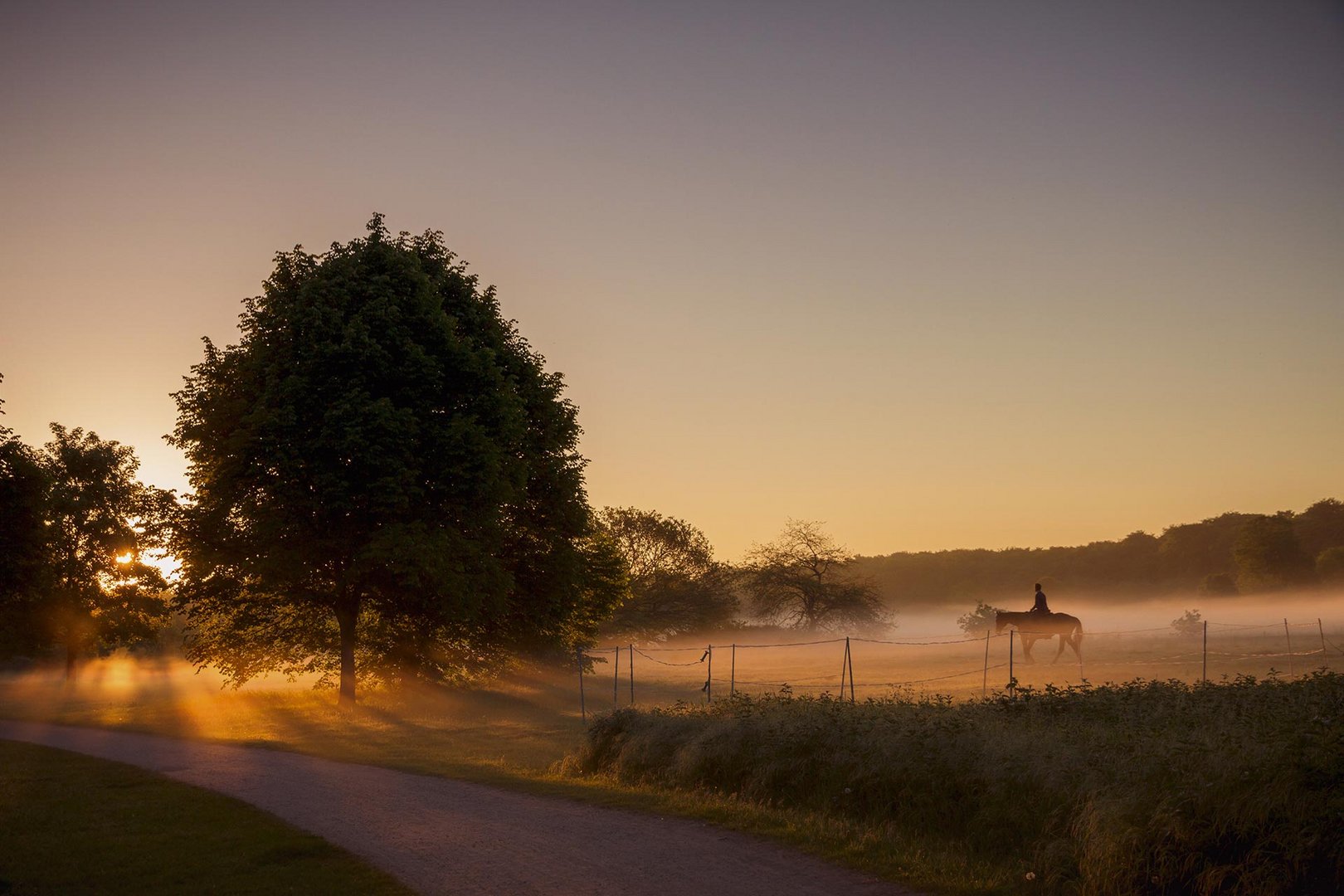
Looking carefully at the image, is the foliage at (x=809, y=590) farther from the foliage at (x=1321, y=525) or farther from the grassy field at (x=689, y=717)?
the foliage at (x=1321, y=525)

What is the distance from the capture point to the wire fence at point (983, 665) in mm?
34562

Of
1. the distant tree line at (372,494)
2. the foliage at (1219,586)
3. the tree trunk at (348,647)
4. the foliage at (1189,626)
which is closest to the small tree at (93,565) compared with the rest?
the distant tree line at (372,494)

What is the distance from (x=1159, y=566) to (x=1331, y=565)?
141ft

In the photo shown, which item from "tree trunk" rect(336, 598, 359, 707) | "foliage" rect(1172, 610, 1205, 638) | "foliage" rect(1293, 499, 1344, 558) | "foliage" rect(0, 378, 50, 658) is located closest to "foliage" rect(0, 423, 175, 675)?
"foliage" rect(0, 378, 50, 658)

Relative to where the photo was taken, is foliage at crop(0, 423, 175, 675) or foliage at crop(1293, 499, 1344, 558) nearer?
foliage at crop(0, 423, 175, 675)

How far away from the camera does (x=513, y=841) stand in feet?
44.1

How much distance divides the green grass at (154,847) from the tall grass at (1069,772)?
6896 millimetres

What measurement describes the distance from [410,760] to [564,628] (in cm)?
1615

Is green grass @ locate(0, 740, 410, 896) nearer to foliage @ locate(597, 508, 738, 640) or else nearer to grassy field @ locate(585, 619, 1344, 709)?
grassy field @ locate(585, 619, 1344, 709)

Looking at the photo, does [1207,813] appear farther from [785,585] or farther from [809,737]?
[785,585]

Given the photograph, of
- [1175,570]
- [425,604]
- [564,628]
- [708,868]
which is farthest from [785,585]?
[1175,570]

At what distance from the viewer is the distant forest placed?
94.6 m

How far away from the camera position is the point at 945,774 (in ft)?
45.7

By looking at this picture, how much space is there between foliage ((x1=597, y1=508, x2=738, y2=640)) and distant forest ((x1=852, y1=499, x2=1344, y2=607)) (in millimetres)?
15283
